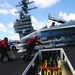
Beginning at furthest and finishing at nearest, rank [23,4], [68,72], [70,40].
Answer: [23,4], [70,40], [68,72]

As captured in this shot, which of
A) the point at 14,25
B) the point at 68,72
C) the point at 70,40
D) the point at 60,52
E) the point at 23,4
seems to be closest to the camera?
the point at 68,72

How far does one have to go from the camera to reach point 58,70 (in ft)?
26.2

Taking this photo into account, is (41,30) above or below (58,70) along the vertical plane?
above

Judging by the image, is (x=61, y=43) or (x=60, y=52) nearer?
(x=60, y=52)

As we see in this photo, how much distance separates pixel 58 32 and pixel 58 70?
14.8 m

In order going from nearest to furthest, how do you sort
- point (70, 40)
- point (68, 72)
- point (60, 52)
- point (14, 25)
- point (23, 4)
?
point (68, 72) < point (60, 52) < point (70, 40) < point (23, 4) < point (14, 25)

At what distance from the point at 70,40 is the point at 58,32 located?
160 centimetres

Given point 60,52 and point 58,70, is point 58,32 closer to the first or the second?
point 60,52

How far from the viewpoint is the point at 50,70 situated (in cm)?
794

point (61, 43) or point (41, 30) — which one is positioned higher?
point (41, 30)

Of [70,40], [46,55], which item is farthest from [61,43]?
[46,55]

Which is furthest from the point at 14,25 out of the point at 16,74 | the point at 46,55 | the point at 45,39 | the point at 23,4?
the point at 16,74

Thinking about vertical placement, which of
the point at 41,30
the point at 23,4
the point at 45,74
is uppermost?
the point at 23,4

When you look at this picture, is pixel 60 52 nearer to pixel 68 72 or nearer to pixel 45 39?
pixel 68 72
